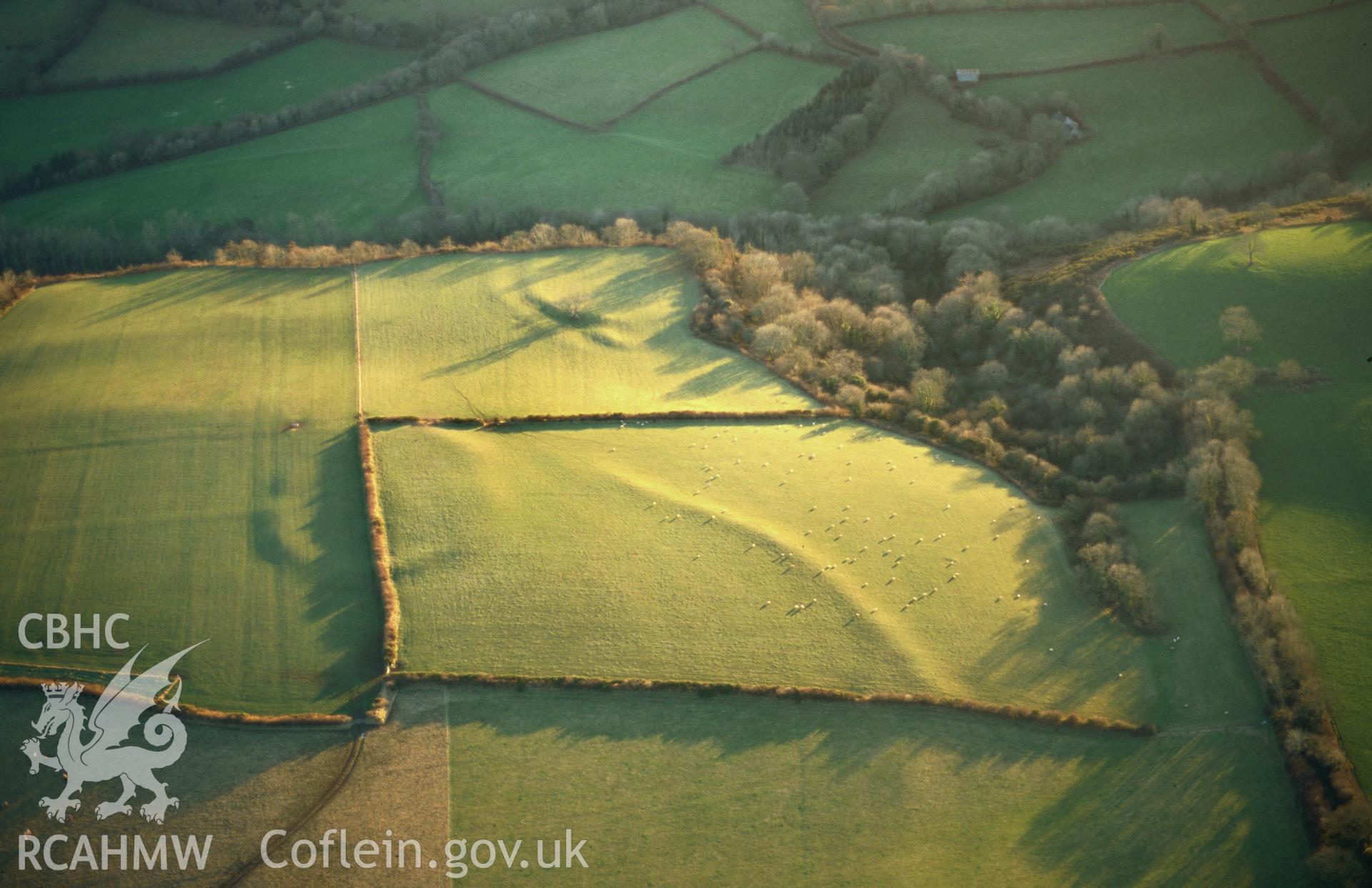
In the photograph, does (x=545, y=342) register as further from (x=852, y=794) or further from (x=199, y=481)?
(x=852, y=794)

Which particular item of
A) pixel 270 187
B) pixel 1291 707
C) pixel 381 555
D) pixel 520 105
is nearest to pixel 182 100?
pixel 270 187

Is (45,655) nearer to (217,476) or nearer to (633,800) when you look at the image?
(217,476)

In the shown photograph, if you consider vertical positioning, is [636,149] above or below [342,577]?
above

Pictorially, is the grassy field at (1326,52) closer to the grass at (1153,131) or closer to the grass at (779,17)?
the grass at (1153,131)

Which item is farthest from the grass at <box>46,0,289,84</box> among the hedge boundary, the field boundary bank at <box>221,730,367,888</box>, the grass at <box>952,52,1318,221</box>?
the field boundary bank at <box>221,730,367,888</box>

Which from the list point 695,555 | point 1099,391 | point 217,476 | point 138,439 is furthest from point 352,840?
point 1099,391

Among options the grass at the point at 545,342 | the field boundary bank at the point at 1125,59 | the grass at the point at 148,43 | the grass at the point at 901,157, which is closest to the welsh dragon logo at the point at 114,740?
the grass at the point at 545,342

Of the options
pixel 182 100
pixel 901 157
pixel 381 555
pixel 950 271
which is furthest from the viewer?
pixel 182 100
